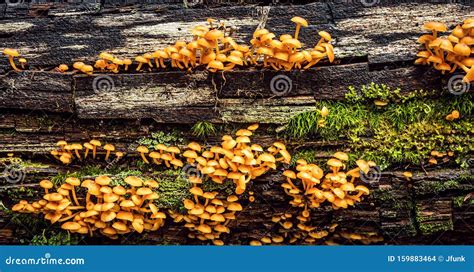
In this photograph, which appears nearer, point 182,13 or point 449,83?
point 449,83

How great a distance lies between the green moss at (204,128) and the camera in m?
5.53

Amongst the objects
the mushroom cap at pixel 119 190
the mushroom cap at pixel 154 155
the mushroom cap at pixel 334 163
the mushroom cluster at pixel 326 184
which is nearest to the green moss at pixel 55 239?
the mushroom cap at pixel 119 190

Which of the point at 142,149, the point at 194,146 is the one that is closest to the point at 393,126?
the point at 194,146

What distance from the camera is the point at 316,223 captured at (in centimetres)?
570

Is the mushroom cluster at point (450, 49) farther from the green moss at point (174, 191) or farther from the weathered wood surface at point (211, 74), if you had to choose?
the green moss at point (174, 191)

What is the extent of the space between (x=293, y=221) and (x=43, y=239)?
325 cm

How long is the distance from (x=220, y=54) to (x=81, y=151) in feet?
7.27

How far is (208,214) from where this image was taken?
5375 mm

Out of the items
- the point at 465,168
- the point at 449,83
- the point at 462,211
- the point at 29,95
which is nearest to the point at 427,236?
the point at 462,211

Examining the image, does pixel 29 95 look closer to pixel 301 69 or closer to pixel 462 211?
pixel 301 69

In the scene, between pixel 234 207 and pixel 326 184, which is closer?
pixel 326 184

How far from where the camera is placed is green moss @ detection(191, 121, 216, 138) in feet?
18.1

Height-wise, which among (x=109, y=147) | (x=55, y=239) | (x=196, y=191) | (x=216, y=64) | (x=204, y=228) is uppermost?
(x=216, y=64)

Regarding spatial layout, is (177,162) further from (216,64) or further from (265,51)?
(265,51)
